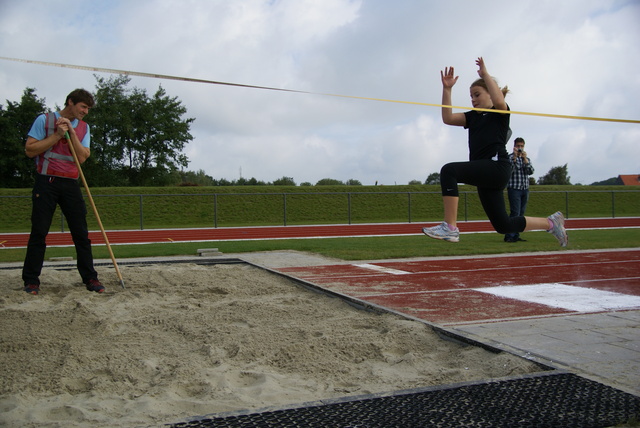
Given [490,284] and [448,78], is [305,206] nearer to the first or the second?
[490,284]

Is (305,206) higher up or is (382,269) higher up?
(305,206)

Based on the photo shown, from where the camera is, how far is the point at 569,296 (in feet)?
19.1

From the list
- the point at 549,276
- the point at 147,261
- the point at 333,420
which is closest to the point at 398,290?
the point at 549,276

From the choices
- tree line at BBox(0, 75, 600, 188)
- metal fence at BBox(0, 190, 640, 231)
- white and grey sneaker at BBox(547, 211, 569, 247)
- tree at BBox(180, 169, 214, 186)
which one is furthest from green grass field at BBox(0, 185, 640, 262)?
tree at BBox(180, 169, 214, 186)

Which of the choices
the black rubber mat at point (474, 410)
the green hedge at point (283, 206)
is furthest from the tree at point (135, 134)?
the black rubber mat at point (474, 410)

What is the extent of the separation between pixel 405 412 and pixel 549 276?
5465 mm

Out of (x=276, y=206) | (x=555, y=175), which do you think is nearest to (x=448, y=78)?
(x=276, y=206)

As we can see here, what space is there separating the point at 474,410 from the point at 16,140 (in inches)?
1589

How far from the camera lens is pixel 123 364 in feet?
11.7

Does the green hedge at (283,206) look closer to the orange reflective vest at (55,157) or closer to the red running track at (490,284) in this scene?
the red running track at (490,284)

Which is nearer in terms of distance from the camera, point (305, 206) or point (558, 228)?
point (558, 228)

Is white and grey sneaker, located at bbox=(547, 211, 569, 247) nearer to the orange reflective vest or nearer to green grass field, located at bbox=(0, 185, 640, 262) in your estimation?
the orange reflective vest

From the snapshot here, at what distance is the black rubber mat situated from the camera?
8.00 ft

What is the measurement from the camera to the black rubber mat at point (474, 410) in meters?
2.44
